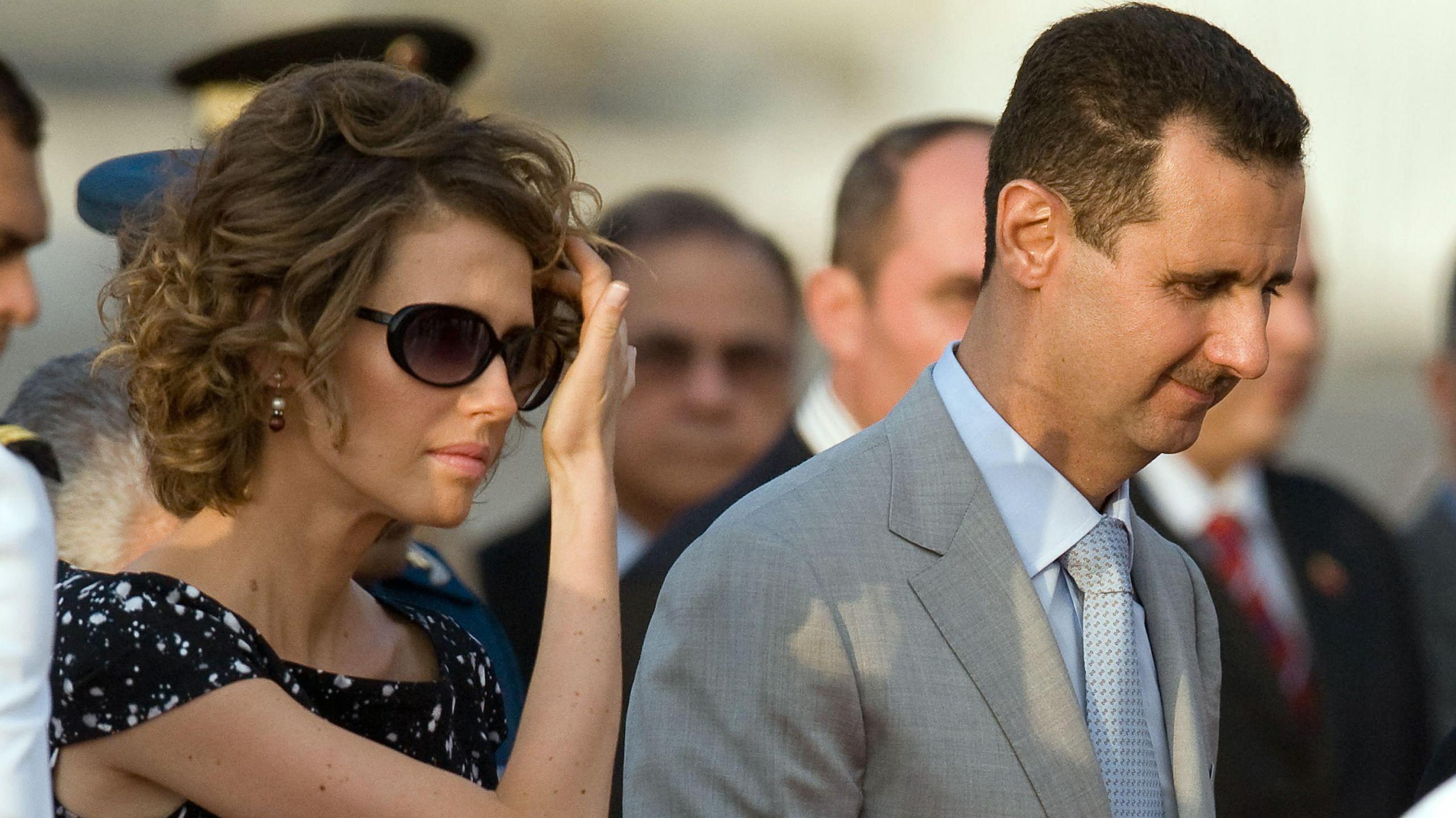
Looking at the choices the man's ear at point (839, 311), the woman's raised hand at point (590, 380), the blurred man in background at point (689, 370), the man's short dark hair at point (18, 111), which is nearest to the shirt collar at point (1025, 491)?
the woman's raised hand at point (590, 380)

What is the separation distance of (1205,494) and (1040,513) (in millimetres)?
2933

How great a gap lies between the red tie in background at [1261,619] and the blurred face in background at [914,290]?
37.7 inches

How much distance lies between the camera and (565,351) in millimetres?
2703

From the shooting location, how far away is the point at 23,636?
1.45 meters

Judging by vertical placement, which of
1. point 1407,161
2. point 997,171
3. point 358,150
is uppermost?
point 997,171

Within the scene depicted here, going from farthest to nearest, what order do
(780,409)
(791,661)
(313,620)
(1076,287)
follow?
(780,409), (313,620), (1076,287), (791,661)

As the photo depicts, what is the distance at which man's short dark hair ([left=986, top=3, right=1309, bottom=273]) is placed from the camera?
239cm

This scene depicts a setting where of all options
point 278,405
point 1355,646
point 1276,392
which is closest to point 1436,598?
point 1355,646

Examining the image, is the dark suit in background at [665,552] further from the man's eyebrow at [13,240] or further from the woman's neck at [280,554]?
the man's eyebrow at [13,240]

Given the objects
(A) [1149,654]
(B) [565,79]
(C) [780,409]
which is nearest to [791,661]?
(A) [1149,654]

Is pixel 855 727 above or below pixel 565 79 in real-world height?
above

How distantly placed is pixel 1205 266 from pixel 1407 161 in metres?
9.79

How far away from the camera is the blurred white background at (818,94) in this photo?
34.0 feet

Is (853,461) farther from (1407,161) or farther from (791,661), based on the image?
(1407,161)
